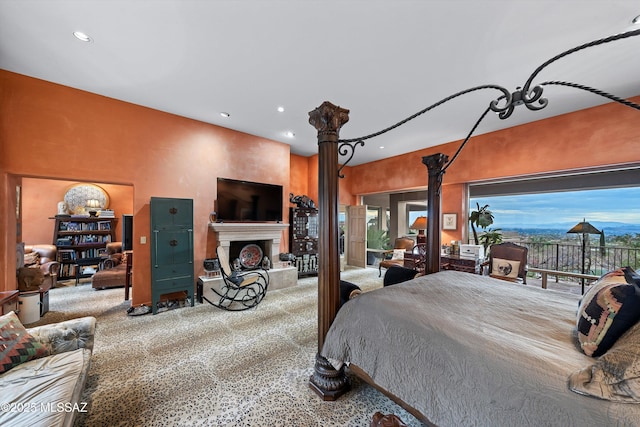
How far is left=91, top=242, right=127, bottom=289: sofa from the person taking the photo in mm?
4613

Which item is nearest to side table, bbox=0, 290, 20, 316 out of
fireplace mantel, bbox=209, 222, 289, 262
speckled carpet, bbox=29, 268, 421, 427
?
speckled carpet, bbox=29, 268, 421, 427

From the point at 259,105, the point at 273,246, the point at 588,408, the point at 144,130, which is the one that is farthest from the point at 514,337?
the point at 144,130

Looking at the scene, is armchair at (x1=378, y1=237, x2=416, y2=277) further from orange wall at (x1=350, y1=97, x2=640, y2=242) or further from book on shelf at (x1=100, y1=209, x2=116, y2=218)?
book on shelf at (x1=100, y1=209, x2=116, y2=218)

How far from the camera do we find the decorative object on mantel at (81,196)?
558 cm

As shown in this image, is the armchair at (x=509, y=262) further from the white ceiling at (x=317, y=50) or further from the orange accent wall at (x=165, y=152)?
the white ceiling at (x=317, y=50)

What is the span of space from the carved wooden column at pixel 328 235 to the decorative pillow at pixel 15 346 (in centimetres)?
197

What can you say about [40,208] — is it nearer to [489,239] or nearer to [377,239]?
[377,239]

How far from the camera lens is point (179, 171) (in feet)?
14.0

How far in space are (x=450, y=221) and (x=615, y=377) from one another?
4.63 metres

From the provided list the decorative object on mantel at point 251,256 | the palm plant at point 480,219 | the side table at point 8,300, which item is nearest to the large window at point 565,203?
the palm plant at point 480,219

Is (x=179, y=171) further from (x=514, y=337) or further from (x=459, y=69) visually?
(x=514, y=337)

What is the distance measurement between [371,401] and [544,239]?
227 inches

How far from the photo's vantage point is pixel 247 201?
4.96 metres

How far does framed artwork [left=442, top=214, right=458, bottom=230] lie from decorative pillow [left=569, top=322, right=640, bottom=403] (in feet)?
14.5
